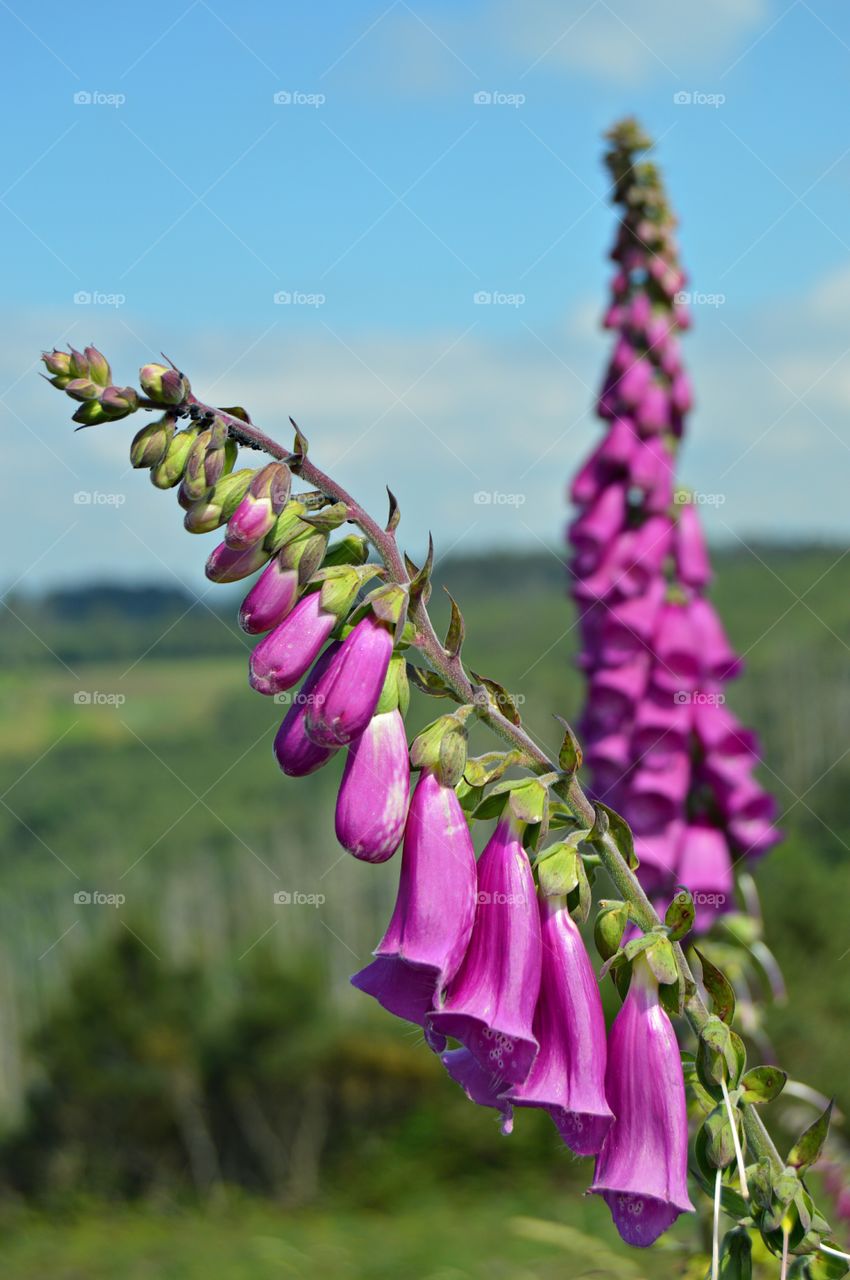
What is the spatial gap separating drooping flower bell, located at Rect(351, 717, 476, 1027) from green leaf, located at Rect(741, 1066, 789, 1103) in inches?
12.3

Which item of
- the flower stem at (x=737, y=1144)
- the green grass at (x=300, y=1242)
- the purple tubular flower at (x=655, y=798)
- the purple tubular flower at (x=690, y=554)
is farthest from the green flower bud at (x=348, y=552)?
the green grass at (x=300, y=1242)

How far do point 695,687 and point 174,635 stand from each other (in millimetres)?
59767

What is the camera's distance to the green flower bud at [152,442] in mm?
1422

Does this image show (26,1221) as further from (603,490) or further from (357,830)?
(357,830)

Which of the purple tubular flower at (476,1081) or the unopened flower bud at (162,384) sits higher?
the unopened flower bud at (162,384)

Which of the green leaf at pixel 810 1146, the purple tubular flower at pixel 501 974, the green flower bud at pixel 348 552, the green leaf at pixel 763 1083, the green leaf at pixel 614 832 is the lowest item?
the green leaf at pixel 810 1146

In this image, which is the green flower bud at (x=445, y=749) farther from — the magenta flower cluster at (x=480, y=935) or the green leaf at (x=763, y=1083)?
the green leaf at (x=763, y=1083)

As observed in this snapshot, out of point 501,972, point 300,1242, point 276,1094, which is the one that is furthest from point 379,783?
point 276,1094

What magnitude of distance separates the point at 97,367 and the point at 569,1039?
87 cm

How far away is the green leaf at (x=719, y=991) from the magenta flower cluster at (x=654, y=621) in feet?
6.61

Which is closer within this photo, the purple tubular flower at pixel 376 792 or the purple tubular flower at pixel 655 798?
the purple tubular flower at pixel 376 792

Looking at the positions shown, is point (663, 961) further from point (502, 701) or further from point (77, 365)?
point (77, 365)

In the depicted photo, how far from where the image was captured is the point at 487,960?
1.37 metres

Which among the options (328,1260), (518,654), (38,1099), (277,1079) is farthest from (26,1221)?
(518,654)
